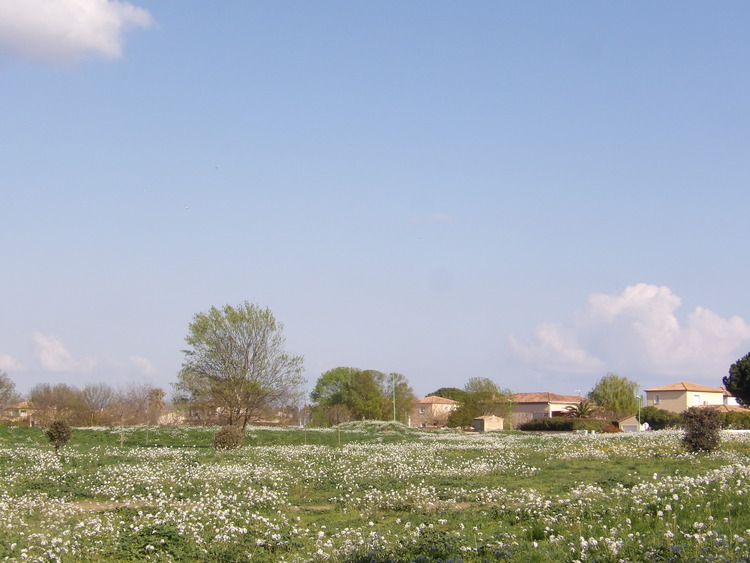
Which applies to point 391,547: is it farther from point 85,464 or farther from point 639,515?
point 85,464

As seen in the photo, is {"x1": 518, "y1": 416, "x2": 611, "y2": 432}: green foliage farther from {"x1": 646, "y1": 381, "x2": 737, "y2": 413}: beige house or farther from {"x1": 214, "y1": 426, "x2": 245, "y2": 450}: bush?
{"x1": 646, "y1": 381, "x2": 737, "y2": 413}: beige house

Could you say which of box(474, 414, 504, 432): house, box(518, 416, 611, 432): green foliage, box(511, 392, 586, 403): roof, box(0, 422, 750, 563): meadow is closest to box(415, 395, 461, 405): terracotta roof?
box(511, 392, 586, 403): roof

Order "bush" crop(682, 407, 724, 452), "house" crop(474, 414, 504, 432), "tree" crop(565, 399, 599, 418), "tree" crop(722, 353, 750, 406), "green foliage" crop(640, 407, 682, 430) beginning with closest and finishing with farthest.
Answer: "bush" crop(682, 407, 724, 452)
"tree" crop(722, 353, 750, 406)
"green foliage" crop(640, 407, 682, 430)
"house" crop(474, 414, 504, 432)
"tree" crop(565, 399, 599, 418)

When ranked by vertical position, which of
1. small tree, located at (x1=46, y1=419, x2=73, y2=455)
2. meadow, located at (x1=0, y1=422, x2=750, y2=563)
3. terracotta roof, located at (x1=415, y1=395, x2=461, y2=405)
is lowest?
meadow, located at (x1=0, y1=422, x2=750, y2=563)

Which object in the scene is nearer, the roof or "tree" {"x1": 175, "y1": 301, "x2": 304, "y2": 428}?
"tree" {"x1": 175, "y1": 301, "x2": 304, "y2": 428}

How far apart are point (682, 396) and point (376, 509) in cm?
11678

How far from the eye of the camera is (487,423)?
8138cm

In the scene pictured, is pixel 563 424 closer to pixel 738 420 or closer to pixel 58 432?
pixel 738 420

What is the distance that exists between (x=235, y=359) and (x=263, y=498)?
3343 cm

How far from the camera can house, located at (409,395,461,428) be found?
108 metres

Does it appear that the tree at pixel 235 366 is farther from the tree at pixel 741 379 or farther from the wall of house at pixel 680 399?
the wall of house at pixel 680 399

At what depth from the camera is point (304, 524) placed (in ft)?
49.6

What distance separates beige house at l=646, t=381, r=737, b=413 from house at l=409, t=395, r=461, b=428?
3450cm

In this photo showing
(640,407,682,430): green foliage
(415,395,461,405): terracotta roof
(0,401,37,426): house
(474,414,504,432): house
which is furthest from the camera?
(415,395,461,405): terracotta roof
